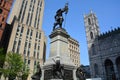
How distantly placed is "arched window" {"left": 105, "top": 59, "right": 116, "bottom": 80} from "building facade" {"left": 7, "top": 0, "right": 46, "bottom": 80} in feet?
107

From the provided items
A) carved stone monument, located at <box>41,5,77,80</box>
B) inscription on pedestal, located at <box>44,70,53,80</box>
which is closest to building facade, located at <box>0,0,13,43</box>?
carved stone monument, located at <box>41,5,77,80</box>

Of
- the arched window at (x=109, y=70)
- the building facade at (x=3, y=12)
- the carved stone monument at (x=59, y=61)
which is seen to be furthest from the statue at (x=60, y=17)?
the arched window at (x=109, y=70)

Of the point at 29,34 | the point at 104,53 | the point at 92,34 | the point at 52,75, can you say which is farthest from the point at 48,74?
the point at 92,34

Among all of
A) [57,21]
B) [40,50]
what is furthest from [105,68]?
[57,21]

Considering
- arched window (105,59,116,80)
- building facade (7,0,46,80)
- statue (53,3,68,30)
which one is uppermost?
building facade (7,0,46,80)

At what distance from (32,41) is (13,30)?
29.8 ft

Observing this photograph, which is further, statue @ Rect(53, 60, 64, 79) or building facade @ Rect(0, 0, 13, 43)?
building facade @ Rect(0, 0, 13, 43)

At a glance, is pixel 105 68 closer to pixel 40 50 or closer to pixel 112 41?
pixel 112 41

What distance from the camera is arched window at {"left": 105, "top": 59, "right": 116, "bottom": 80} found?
5788 centimetres

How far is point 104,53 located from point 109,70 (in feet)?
29.6

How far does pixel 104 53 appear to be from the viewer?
210ft

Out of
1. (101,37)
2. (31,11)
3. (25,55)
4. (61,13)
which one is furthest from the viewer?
(101,37)

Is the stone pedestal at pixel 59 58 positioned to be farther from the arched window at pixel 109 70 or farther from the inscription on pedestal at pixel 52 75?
the arched window at pixel 109 70

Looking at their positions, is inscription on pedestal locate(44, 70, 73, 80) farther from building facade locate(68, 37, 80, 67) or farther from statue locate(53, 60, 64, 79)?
building facade locate(68, 37, 80, 67)
